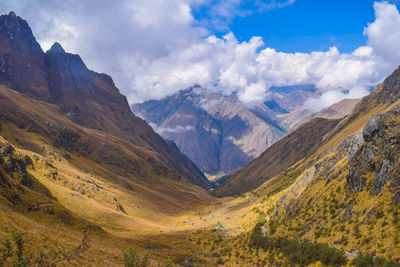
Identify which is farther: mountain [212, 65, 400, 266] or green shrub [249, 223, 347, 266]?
green shrub [249, 223, 347, 266]

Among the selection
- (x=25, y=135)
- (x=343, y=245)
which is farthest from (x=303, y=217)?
(x=25, y=135)

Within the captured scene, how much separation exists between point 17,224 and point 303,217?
42.3 meters

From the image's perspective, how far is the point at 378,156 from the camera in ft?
110

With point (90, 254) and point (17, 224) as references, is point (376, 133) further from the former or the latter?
point (17, 224)

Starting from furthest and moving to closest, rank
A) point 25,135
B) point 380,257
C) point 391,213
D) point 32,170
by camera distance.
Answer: point 25,135 → point 32,170 → point 391,213 → point 380,257

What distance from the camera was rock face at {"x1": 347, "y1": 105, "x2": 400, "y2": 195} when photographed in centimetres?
3077

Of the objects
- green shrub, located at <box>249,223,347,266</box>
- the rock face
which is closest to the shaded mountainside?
the rock face

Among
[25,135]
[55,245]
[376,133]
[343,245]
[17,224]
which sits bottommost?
[343,245]

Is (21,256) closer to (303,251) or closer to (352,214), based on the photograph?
(303,251)

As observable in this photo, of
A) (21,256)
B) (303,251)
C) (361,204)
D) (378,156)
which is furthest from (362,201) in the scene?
(21,256)

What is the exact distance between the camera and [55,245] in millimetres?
30406

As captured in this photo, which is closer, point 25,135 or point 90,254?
point 90,254

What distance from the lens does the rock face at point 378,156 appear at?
30766 millimetres

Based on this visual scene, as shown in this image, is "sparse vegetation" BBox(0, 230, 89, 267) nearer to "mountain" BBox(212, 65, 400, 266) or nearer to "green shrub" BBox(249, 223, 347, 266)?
"green shrub" BBox(249, 223, 347, 266)
